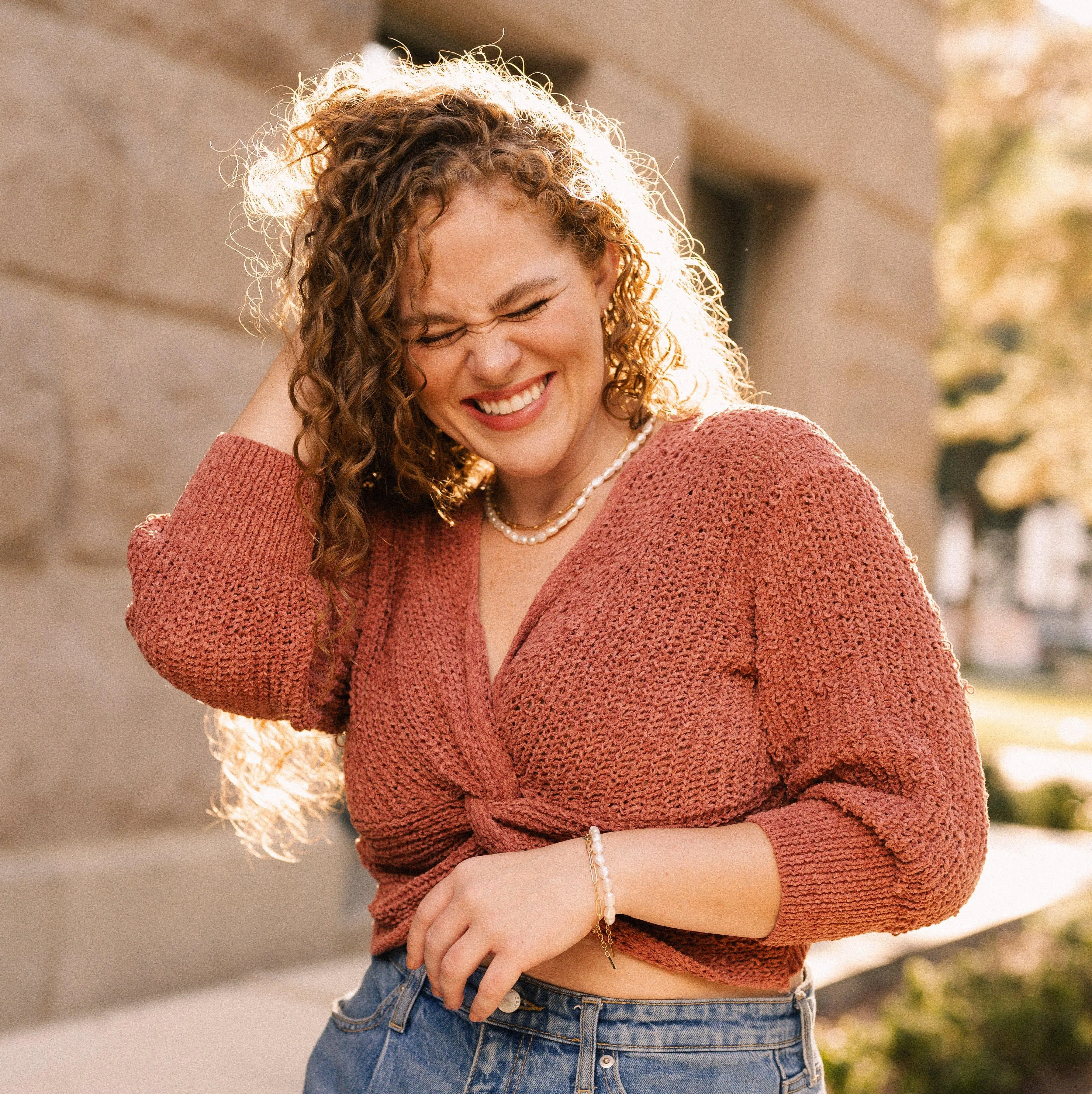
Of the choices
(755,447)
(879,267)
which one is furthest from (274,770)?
(879,267)

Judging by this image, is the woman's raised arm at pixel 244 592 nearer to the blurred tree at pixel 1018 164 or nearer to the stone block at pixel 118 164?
the stone block at pixel 118 164

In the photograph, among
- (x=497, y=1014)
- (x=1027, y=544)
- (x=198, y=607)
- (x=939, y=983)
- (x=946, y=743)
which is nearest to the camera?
(x=946, y=743)

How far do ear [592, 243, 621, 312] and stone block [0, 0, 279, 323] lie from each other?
163cm

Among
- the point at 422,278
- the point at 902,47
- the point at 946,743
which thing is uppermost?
the point at 902,47

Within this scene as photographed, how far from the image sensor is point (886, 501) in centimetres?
563

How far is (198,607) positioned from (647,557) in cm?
62

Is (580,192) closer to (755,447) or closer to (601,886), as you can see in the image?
(755,447)

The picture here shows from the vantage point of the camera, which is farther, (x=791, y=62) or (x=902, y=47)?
(x=902, y=47)

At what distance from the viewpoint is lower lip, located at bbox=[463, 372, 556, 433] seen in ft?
5.62

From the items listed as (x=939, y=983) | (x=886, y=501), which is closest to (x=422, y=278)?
(x=939, y=983)

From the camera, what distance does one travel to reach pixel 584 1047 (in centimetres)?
152

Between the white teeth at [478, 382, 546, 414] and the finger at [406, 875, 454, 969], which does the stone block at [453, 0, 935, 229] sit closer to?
the white teeth at [478, 382, 546, 414]

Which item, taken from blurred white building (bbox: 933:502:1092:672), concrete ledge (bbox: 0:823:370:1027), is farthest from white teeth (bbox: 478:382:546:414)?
blurred white building (bbox: 933:502:1092:672)

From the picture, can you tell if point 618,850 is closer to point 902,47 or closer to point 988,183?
point 902,47
